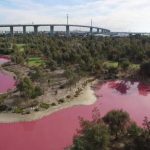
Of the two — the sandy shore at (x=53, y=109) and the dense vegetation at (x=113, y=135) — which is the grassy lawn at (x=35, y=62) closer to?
the sandy shore at (x=53, y=109)

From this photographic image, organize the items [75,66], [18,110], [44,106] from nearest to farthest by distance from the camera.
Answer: [18,110] < [44,106] < [75,66]

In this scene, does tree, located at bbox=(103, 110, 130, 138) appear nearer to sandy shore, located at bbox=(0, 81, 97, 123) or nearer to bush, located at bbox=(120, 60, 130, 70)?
sandy shore, located at bbox=(0, 81, 97, 123)

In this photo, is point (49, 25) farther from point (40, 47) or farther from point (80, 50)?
point (80, 50)

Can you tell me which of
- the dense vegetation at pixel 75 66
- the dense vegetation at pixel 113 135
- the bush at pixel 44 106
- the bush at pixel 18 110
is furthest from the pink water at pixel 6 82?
the dense vegetation at pixel 113 135

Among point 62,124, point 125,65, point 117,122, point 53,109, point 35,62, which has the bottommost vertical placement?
point 62,124

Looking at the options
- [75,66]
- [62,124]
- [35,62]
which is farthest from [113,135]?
[35,62]

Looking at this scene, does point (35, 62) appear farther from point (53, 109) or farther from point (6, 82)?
point (53, 109)
